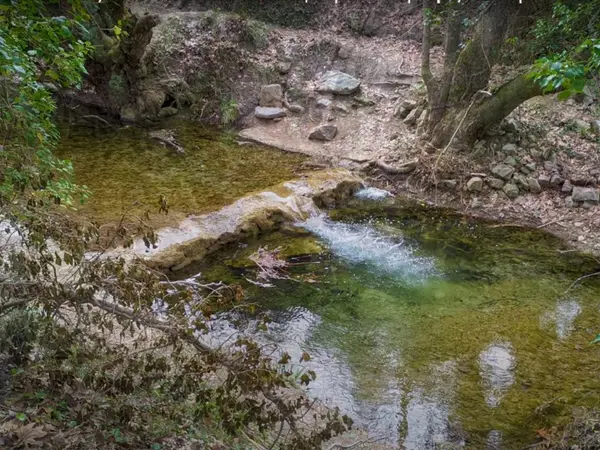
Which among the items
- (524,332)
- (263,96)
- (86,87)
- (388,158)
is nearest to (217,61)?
(263,96)

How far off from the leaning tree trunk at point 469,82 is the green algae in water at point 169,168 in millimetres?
2823

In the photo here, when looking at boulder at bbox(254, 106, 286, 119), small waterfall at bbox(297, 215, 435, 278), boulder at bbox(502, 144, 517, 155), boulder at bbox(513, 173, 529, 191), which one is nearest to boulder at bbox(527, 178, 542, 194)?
boulder at bbox(513, 173, 529, 191)

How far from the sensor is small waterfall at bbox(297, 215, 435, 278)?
20.9 feet

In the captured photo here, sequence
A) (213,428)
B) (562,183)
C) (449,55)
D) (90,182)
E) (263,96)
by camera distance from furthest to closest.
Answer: (263,96)
(449,55)
(562,183)
(90,182)
(213,428)

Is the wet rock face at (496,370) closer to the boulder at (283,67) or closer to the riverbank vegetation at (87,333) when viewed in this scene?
the riverbank vegetation at (87,333)

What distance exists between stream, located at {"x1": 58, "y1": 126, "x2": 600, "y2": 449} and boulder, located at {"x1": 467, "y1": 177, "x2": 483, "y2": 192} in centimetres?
68

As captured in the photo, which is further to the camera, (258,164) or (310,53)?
(310,53)

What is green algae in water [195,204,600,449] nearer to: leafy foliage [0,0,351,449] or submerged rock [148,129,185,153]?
leafy foliage [0,0,351,449]

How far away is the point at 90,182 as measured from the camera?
743cm

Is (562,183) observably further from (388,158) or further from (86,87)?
(86,87)

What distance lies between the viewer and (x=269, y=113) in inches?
428

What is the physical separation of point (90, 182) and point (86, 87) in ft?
16.2

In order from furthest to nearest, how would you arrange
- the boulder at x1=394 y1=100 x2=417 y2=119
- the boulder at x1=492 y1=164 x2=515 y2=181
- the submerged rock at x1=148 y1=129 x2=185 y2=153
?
the boulder at x1=394 y1=100 x2=417 y2=119 → the submerged rock at x1=148 y1=129 x2=185 y2=153 → the boulder at x1=492 y1=164 x2=515 y2=181

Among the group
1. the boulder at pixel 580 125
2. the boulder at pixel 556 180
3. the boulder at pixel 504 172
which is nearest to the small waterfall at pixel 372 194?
the boulder at pixel 504 172
